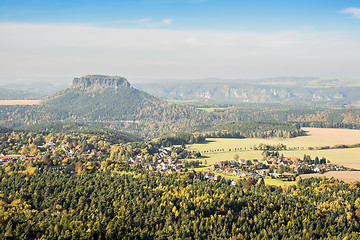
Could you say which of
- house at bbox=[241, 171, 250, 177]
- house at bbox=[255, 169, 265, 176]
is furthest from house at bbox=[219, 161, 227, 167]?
house at bbox=[241, 171, 250, 177]

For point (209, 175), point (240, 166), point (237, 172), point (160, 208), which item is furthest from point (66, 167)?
point (240, 166)

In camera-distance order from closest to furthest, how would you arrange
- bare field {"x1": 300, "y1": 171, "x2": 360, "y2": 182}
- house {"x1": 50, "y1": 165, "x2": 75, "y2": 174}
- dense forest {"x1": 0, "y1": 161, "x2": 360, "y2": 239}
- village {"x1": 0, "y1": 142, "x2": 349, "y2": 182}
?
dense forest {"x1": 0, "y1": 161, "x2": 360, "y2": 239}
house {"x1": 50, "y1": 165, "x2": 75, "y2": 174}
bare field {"x1": 300, "y1": 171, "x2": 360, "y2": 182}
village {"x1": 0, "y1": 142, "x2": 349, "y2": 182}

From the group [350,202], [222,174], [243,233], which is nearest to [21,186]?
[243,233]

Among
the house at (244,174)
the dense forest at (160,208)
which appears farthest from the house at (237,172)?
the dense forest at (160,208)

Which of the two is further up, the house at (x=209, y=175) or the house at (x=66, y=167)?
the house at (x=66, y=167)

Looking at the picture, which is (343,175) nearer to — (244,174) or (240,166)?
(244,174)

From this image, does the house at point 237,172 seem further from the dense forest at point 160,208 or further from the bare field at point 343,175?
the bare field at point 343,175

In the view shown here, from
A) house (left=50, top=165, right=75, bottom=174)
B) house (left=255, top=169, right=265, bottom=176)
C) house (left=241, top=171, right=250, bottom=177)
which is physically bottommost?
house (left=255, top=169, right=265, bottom=176)

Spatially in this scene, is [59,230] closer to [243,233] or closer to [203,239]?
[203,239]

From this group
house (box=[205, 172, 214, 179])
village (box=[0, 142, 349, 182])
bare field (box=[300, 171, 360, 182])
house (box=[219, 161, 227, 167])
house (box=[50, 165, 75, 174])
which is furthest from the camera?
house (box=[219, 161, 227, 167])

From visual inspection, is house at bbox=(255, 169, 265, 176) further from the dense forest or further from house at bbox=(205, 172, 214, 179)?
the dense forest

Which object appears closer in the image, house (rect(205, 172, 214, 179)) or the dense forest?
the dense forest
